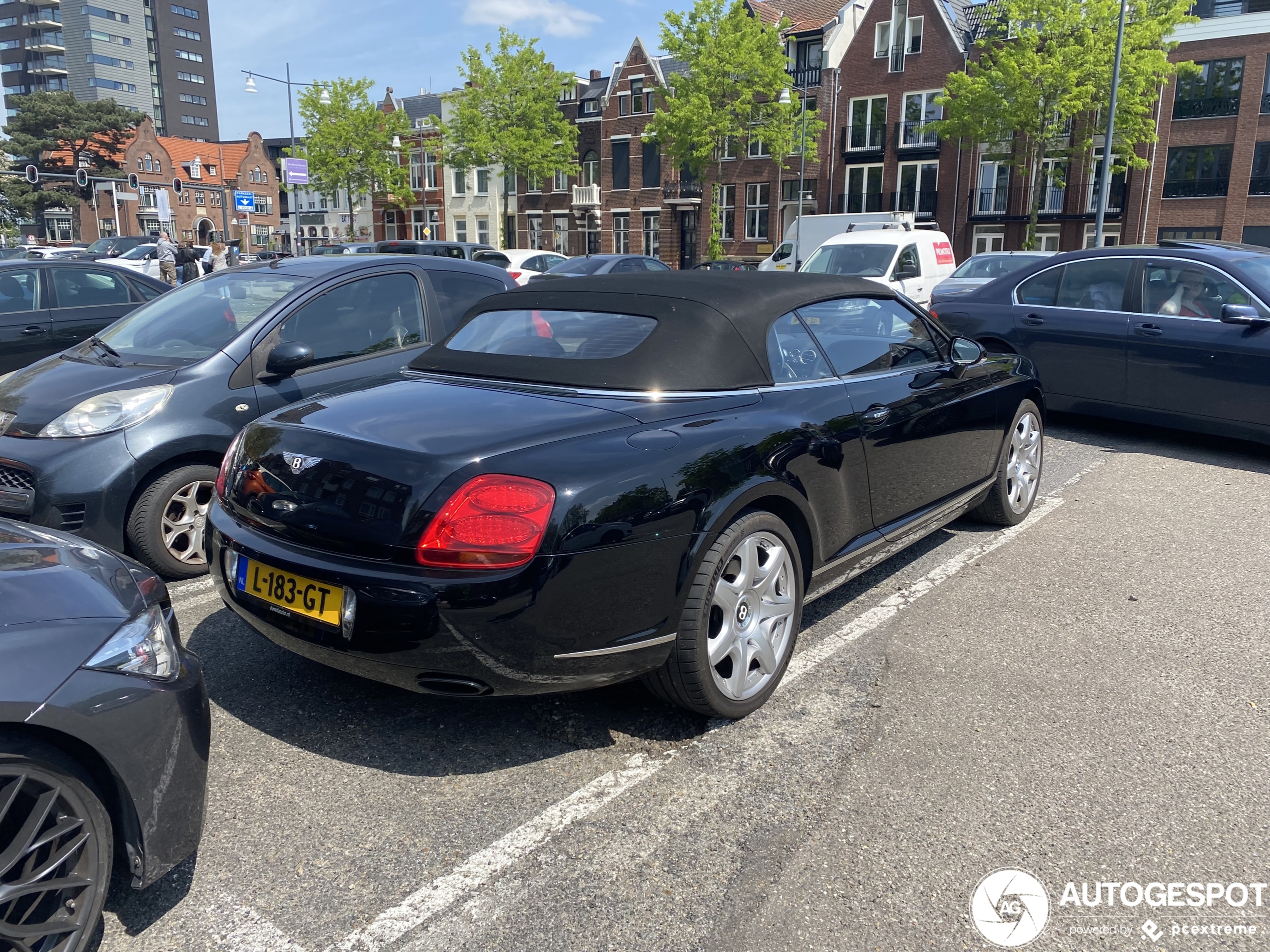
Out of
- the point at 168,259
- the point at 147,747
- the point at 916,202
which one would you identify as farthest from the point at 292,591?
the point at 916,202

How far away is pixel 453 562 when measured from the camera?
9.15 feet

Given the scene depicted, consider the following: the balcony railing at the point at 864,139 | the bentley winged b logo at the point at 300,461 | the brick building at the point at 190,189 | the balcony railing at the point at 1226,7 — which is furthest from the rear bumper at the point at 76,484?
the brick building at the point at 190,189

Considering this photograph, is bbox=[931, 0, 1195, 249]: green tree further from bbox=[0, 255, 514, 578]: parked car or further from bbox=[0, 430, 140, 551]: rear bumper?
bbox=[0, 430, 140, 551]: rear bumper

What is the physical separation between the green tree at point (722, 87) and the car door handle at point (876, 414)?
3646 cm

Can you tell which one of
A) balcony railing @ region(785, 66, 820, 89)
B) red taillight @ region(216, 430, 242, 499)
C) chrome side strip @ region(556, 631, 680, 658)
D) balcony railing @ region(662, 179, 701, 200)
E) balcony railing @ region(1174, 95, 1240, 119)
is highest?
balcony railing @ region(785, 66, 820, 89)

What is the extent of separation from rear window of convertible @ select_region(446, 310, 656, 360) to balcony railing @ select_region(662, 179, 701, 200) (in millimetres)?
47336

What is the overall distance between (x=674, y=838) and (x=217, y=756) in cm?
156

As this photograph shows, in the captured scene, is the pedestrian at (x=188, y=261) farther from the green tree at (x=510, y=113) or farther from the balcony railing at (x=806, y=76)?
the balcony railing at (x=806, y=76)

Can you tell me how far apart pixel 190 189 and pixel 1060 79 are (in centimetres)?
8015

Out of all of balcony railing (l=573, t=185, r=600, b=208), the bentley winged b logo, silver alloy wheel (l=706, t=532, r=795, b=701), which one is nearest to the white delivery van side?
silver alloy wheel (l=706, t=532, r=795, b=701)

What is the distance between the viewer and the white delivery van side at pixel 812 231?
82.4ft

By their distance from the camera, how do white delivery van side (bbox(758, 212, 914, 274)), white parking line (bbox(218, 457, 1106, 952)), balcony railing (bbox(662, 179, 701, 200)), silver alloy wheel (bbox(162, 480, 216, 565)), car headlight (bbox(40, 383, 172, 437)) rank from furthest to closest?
balcony railing (bbox(662, 179, 701, 200))
white delivery van side (bbox(758, 212, 914, 274))
silver alloy wheel (bbox(162, 480, 216, 565))
car headlight (bbox(40, 383, 172, 437))
white parking line (bbox(218, 457, 1106, 952))

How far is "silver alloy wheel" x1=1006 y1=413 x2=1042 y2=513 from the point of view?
18.4ft

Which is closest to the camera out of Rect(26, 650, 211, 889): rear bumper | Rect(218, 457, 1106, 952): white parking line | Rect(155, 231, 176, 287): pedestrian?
Rect(26, 650, 211, 889): rear bumper
